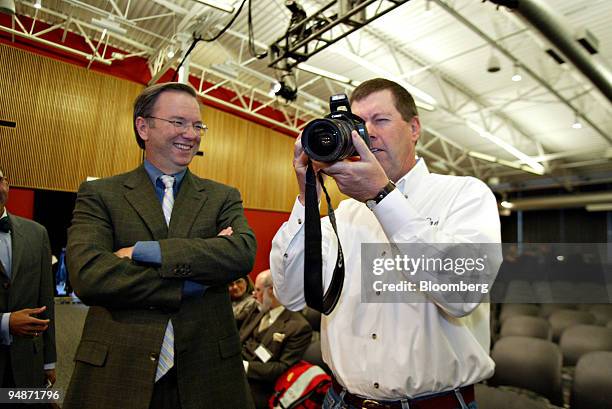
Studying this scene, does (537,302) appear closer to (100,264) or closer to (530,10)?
(530,10)

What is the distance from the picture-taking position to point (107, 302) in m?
1.21

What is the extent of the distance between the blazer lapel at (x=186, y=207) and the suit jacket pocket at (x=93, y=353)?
370 mm

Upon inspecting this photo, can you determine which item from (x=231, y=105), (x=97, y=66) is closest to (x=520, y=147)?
(x=231, y=105)

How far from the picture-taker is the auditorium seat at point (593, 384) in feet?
7.37

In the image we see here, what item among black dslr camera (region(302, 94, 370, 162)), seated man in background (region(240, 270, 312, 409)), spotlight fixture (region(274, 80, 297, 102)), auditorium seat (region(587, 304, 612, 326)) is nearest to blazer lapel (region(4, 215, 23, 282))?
Result: seated man in background (region(240, 270, 312, 409))

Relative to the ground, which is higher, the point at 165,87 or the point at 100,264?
the point at 165,87

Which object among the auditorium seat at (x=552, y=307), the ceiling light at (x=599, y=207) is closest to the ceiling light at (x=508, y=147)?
the ceiling light at (x=599, y=207)

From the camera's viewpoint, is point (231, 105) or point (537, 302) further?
point (231, 105)

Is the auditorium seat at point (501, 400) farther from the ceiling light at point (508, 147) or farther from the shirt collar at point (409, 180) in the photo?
the ceiling light at point (508, 147)

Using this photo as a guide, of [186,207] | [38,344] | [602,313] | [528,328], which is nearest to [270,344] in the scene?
[38,344]

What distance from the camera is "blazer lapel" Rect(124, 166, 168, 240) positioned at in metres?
1.32

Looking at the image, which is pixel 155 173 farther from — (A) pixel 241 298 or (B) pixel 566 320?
(B) pixel 566 320

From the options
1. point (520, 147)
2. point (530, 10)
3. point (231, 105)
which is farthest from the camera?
point (520, 147)

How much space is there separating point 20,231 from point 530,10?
452 cm
